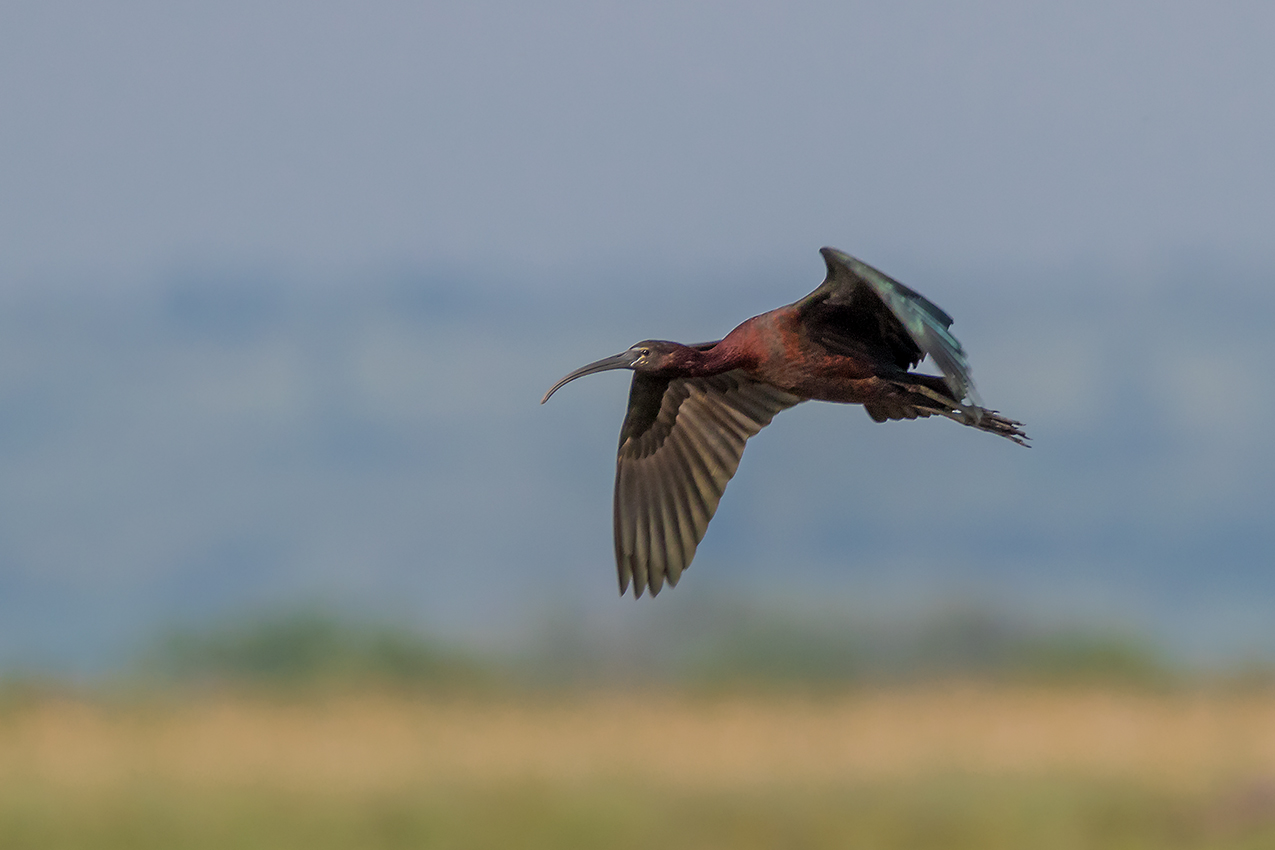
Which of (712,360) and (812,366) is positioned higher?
(712,360)

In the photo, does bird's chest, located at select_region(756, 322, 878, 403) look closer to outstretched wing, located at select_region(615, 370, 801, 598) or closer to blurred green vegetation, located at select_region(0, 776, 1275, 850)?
outstretched wing, located at select_region(615, 370, 801, 598)

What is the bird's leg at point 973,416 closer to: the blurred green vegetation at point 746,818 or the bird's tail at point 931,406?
the bird's tail at point 931,406

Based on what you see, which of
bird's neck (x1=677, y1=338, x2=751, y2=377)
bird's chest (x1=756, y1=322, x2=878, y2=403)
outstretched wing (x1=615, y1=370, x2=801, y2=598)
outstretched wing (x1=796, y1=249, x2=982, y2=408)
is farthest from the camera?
outstretched wing (x1=615, y1=370, x2=801, y2=598)

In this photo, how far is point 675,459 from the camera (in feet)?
38.7

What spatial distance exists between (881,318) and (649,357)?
1.26m

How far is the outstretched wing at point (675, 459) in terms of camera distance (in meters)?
11.5

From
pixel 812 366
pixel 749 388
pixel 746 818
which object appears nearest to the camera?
pixel 812 366

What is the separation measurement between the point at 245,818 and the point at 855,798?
7526 mm

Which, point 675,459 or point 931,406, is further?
point 675,459

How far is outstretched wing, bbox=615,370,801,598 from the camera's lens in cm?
1148

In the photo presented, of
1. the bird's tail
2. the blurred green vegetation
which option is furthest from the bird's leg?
the blurred green vegetation

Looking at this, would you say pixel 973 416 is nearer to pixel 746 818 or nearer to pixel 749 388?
pixel 749 388

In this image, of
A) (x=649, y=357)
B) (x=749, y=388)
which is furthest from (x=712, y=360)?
(x=749, y=388)

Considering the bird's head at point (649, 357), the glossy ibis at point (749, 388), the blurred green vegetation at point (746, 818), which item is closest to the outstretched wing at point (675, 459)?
the glossy ibis at point (749, 388)
